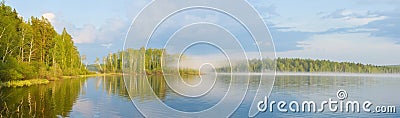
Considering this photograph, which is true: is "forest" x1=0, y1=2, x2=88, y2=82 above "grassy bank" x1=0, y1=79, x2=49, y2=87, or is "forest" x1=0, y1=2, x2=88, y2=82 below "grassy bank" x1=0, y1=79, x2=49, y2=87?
above

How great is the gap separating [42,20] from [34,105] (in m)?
42.2

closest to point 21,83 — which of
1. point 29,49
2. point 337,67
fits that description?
point 29,49

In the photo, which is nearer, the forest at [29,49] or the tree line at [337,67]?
the forest at [29,49]

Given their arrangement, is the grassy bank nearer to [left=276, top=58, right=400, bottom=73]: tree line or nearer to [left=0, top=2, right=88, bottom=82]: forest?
[left=0, top=2, right=88, bottom=82]: forest

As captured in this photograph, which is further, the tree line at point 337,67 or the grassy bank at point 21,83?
the tree line at point 337,67

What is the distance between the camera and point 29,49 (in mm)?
49625

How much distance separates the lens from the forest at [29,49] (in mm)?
37719

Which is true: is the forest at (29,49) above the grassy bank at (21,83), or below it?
above

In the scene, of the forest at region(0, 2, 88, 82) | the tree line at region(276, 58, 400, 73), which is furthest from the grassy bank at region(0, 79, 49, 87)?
the tree line at region(276, 58, 400, 73)

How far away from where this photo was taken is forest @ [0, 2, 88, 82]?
3772 centimetres

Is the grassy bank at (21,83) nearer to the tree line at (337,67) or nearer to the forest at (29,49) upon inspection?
the forest at (29,49)

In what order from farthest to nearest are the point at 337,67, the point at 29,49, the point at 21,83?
1. the point at 337,67
2. the point at 29,49
3. the point at 21,83

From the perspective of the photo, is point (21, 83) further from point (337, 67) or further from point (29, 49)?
point (337, 67)

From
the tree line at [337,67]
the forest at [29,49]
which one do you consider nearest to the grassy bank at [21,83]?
the forest at [29,49]
